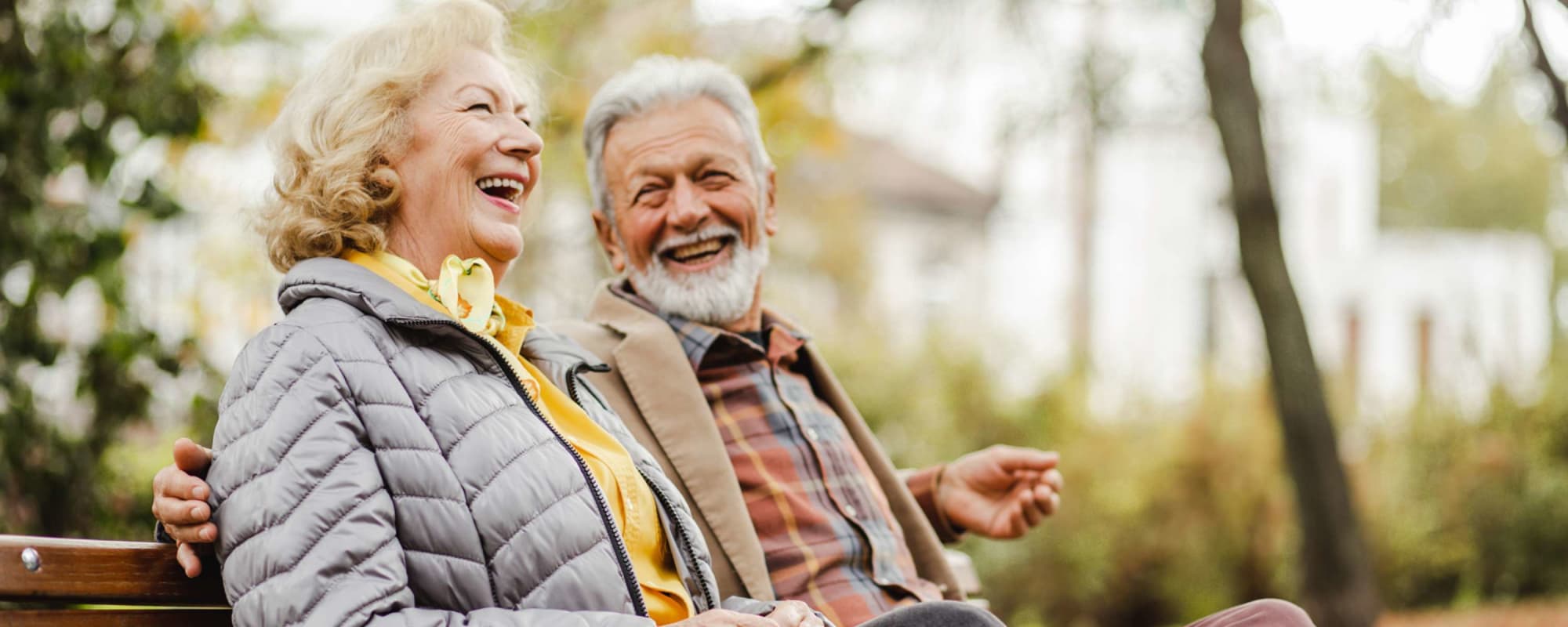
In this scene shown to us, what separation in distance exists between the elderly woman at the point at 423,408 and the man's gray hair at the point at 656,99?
68 cm

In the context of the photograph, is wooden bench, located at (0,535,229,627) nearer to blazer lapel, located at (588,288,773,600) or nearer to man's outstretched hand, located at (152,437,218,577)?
man's outstretched hand, located at (152,437,218,577)

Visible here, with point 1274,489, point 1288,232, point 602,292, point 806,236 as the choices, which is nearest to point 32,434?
point 602,292

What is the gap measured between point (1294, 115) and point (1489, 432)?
366cm

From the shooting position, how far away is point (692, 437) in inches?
102

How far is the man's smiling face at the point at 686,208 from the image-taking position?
9.55 feet

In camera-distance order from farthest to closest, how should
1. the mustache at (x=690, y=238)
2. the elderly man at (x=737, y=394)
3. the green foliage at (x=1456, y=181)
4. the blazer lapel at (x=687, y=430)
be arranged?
the green foliage at (x=1456, y=181) → the mustache at (x=690, y=238) → the elderly man at (x=737, y=394) → the blazer lapel at (x=687, y=430)

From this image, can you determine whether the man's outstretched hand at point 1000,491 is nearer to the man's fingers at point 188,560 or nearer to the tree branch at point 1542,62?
the man's fingers at point 188,560

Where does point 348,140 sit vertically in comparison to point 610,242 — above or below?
above

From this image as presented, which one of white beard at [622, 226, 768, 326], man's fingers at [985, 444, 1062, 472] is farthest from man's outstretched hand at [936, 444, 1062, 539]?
white beard at [622, 226, 768, 326]

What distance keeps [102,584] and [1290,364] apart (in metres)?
4.98

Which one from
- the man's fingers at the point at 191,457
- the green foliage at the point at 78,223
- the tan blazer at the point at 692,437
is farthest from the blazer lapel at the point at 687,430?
the green foliage at the point at 78,223

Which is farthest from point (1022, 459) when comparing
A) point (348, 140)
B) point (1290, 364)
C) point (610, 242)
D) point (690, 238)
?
point (1290, 364)

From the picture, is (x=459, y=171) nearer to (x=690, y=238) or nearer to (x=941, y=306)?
(x=690, y=238)

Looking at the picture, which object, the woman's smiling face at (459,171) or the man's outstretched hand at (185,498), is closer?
the man's outstretched hand at (185,498)
